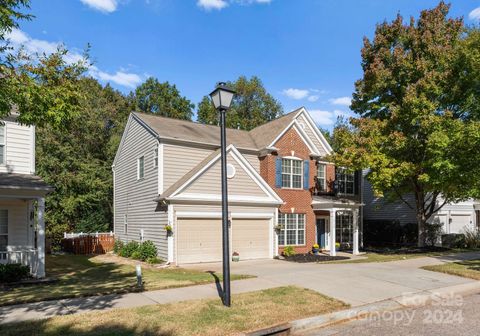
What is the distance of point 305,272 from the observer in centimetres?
1416

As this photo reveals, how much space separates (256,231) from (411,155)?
10412 millimetres

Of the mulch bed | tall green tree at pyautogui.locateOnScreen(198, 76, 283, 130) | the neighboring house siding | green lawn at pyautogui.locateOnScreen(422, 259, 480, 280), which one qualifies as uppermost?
tall green tree at pyautogui.locateOnScreen(198, 76, 283, 130)

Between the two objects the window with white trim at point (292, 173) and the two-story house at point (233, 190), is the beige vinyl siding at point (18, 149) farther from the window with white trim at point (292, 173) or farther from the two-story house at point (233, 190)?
the window with white trim at point (292, 173)

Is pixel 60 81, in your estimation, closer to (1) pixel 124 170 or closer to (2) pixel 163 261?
(2) pixel 163 261

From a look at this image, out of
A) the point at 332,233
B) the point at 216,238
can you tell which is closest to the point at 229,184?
the point at 216,238

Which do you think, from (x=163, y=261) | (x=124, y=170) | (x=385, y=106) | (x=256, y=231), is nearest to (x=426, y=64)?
(x=385, y=106)

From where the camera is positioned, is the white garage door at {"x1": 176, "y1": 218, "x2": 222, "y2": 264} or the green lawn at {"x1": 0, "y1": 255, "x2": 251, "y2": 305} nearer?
the green lawn at {"x1": 0, "y1": 255, "x2": 251, "y2": 305}

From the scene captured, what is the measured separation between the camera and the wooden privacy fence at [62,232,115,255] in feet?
83.0

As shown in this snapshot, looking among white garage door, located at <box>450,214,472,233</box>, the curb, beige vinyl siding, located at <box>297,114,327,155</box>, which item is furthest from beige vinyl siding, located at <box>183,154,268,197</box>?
white garage door, located at <box>450,214,472,233</box>

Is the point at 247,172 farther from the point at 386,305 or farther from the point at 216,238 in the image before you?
the point at 386,305

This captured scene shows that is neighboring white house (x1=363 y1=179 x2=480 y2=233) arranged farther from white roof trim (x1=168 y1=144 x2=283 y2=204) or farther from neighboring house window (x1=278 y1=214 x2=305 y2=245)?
white roof trim (x1=168 y1=144 x2=283 y2=204)

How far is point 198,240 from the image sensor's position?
18.6 meters

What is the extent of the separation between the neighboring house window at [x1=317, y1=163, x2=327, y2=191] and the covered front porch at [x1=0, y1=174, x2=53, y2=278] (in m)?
16.1

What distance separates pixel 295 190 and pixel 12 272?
49.1 ft
